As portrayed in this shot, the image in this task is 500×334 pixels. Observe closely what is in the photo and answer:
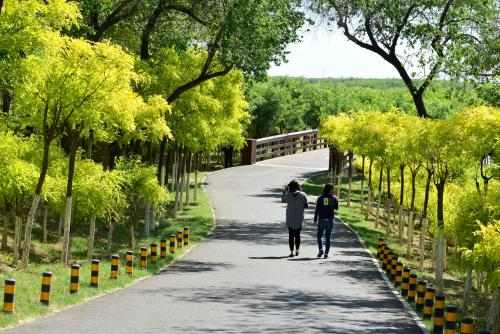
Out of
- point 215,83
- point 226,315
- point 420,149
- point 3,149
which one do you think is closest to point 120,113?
point 3,149

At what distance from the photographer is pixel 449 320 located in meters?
14.6

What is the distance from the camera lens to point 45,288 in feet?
55.2

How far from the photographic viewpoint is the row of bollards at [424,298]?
14.6 m

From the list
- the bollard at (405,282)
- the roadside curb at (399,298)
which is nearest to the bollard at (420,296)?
the roadside curb at (399,298)

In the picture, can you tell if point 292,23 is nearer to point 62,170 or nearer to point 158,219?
point 158,219

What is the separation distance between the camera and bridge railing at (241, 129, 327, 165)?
6944 centimetres

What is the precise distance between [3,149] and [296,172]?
41574mm

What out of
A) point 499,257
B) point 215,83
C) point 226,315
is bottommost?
point 226,315

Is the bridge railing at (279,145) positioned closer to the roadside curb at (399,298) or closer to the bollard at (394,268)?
the roadside curb at (399,298)

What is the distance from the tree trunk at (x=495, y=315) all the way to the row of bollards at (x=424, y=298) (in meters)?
0.66

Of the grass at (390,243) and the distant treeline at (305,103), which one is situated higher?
the distant treeline at (305,103)

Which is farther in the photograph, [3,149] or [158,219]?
→ [158,219]

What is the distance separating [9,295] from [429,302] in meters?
7.03

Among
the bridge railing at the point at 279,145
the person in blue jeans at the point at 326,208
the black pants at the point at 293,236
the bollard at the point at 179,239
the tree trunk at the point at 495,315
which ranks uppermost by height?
the bridge railing at the point at 279,145
